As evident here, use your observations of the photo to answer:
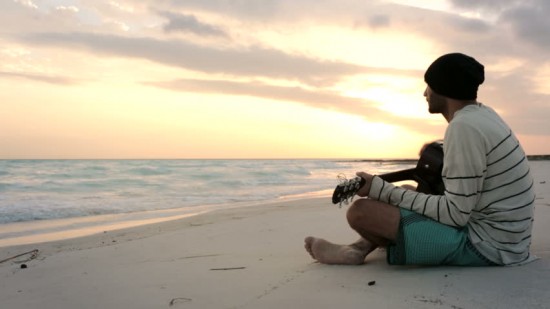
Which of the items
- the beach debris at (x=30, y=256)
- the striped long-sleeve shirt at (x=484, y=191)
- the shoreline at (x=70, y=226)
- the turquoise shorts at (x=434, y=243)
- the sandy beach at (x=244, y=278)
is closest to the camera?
the sandy beach at (x=244, y=278)

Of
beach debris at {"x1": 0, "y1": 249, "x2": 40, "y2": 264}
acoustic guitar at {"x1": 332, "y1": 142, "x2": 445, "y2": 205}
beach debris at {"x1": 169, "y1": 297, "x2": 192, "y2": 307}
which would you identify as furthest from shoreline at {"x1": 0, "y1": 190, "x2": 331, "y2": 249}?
acoustic guitar at {"x1": 332, "y1": 142, "x2": 445, "y2": 205}

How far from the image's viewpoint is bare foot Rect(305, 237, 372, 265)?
3.30 m

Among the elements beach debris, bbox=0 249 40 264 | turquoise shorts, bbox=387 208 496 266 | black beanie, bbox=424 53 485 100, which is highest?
black beanie, bbox=424 53 485 100

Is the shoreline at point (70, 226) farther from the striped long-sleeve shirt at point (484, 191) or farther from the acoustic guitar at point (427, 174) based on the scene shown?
the striped long-sleeve shirt at point (484, 191)

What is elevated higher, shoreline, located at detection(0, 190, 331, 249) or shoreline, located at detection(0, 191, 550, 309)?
shoreline, located at detection(0, 191, 550, 309)

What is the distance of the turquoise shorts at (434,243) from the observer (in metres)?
2.81

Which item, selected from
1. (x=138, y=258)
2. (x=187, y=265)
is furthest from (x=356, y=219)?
(x=138, y=258)

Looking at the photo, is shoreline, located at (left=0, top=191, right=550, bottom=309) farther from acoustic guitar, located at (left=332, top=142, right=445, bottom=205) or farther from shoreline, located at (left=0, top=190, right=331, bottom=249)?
shoreline, located at (left=0, top=190, right=331, bottom=249)

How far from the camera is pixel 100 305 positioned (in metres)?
2.81

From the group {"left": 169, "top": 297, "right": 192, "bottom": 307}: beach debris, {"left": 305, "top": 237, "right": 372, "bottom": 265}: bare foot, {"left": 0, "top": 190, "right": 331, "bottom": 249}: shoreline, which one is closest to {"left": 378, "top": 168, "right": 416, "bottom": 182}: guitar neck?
{"left": 305, "top": 237, "right": 372, "bottom": 265}: bare foot

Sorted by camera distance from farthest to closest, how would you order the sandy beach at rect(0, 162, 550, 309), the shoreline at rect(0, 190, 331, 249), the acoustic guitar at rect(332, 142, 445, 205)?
1. the shoreline at rect(0, 190, 331, 249)
2. the acoustic guitar at rect(332, 142, 445, 205)
3. the sandy beach at rect(0, 162, 550, 309)

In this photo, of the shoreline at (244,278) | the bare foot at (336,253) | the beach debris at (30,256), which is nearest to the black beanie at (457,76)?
the shoreline at (244,278)

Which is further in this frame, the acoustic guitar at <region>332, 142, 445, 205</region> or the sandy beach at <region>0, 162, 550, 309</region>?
the acoustic guitar at <region>332, 142, 445, 205</region>

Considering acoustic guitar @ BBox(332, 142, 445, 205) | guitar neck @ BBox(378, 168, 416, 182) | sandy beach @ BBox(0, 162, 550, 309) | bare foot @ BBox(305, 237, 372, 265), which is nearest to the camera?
sandy beach @ BBox(0, 162, 550, 309)
